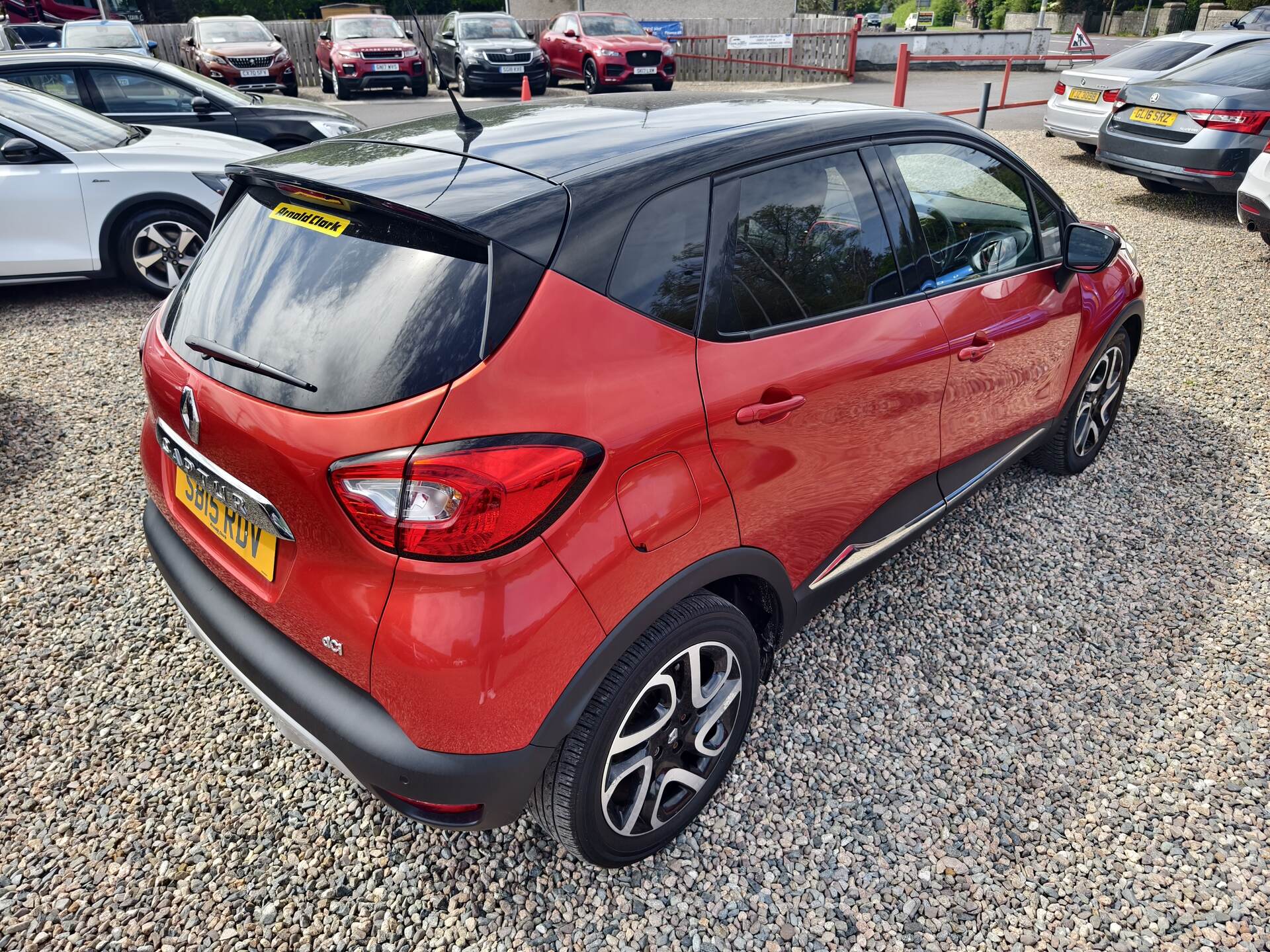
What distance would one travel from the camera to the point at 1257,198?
674cm

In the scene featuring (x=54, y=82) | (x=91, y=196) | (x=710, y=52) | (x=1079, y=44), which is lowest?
(x=91, y=196)

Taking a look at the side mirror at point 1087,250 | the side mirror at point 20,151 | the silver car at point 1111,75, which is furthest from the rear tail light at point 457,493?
the silver car at point 1111,75

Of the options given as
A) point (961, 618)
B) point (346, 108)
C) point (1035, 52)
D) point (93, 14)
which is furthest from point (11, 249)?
point (1035, 52)

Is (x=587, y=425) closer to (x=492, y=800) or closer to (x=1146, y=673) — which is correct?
(x=492, y=800)

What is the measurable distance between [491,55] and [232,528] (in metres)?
18.5

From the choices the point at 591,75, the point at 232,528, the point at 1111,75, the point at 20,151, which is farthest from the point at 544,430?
the point at 591,75

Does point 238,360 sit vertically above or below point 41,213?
above

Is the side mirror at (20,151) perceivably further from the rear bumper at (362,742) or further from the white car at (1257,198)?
the white car at (1257,198)

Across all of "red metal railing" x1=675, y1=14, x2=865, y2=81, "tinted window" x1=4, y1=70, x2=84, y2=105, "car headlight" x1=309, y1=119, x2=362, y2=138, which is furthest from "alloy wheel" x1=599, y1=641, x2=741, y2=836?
"red metal railing" x1=675, y1=14, x2=865, y2=81

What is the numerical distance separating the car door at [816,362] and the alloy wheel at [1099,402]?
156 cm

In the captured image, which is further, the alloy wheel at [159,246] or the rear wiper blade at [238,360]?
the alloy wheel at [159,246]

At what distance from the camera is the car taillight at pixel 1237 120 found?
26.2 ft

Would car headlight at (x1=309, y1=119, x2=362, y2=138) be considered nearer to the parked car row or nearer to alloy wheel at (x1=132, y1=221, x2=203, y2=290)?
alloy wheel at (x1=132, y1=221, x2=203, y2=290)

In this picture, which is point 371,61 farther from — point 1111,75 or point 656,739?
point 656,739
